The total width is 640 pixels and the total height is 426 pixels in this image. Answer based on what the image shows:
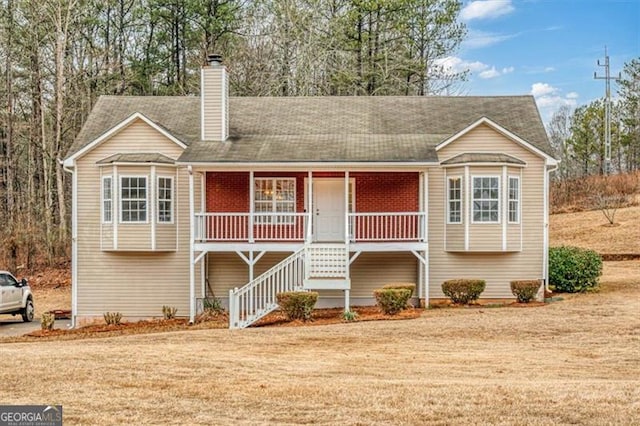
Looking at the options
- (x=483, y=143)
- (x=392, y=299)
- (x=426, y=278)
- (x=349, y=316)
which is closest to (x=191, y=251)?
(x=349, y=316)

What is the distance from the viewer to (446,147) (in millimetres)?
21531

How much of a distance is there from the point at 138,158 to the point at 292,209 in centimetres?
459

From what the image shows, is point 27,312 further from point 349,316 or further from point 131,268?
point 349,316

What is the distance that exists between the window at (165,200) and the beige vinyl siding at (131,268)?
7.8 inches

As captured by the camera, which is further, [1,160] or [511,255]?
[1,160]

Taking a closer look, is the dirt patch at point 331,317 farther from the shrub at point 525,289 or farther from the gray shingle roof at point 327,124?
the gray shingle roof at point 327,124

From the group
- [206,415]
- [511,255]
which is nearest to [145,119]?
[511,255]

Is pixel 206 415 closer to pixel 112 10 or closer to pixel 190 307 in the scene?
pixel 190 307

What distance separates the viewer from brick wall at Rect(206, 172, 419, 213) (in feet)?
72.0

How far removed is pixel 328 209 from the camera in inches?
873

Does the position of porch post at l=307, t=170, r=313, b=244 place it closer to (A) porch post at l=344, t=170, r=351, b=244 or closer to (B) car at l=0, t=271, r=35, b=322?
(A) porch post at l=344, t=170, r=351, b=244

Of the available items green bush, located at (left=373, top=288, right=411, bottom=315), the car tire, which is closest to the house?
green bush, located at (left=373, top=288, right=411, bottom=315)

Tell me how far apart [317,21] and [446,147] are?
17183 millimetres

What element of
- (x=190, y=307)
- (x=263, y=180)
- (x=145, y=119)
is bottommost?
(x=190, y=307)
